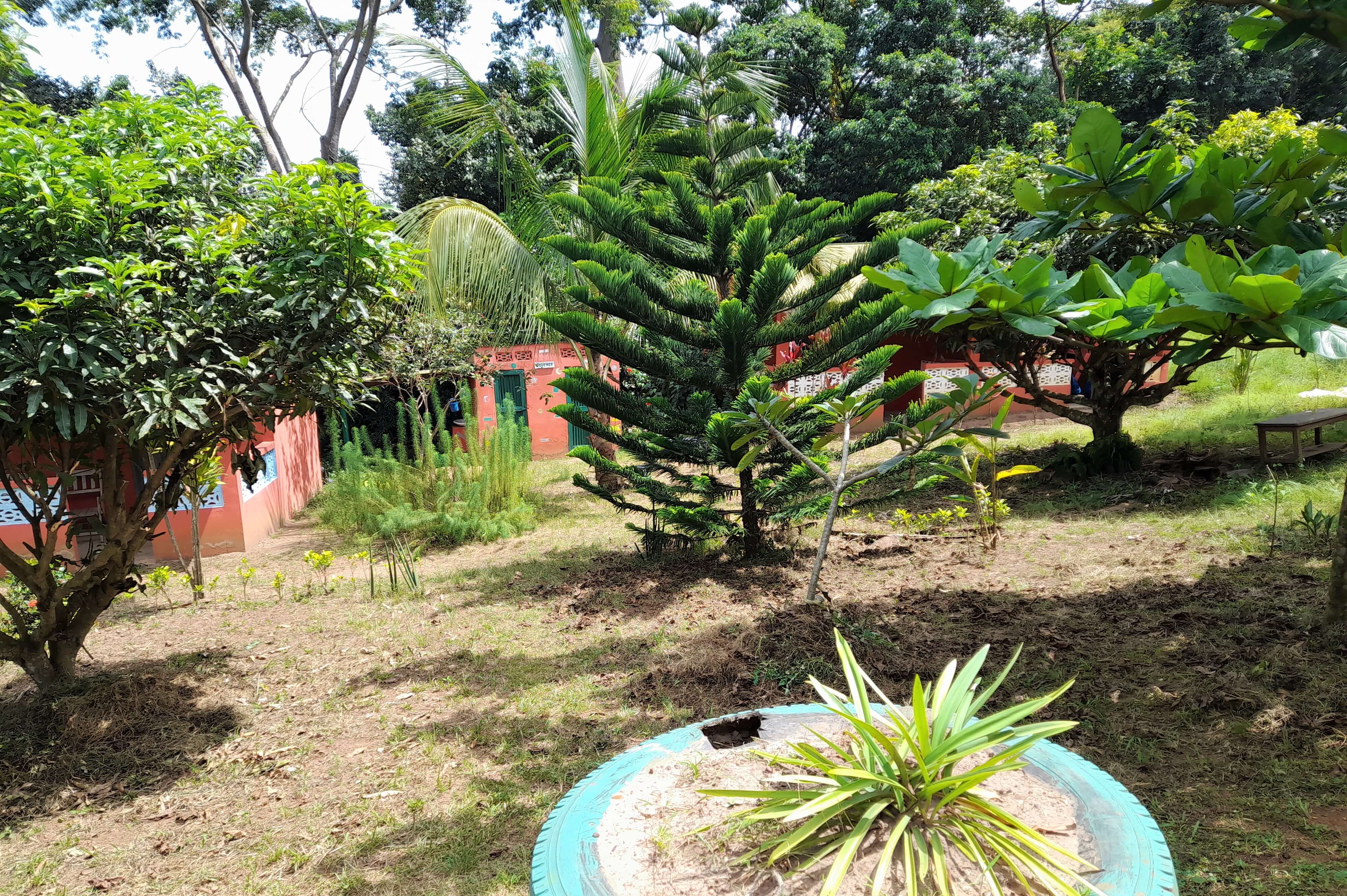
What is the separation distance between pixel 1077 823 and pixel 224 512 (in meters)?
7.48

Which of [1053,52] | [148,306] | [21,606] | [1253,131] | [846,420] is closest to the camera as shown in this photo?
[148,306]

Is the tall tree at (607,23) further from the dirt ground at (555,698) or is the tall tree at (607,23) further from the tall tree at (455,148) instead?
the dirt ground at (555,698)

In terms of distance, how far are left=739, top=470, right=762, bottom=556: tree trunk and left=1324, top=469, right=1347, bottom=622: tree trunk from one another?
3.18 m

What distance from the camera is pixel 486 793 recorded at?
10.2 ft

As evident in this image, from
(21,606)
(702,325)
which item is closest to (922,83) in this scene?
(702,325)

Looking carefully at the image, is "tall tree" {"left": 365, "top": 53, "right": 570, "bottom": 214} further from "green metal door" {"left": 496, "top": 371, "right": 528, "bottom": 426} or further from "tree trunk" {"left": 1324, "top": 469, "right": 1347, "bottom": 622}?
"tree trunk" {"left": 1324, "top": 469, "right": 1347, "bottom": 622}

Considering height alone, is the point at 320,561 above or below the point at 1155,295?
below

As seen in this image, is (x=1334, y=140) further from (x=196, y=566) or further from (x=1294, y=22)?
(x=196, y=566)

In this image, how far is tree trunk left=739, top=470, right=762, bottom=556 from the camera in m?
5.86

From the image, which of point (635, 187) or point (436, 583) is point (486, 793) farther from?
point (635, 187)

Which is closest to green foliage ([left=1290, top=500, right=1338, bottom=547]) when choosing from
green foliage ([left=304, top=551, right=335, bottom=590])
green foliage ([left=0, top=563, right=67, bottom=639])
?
green foliage ([left=304, top=551, right=335, bottom=590])

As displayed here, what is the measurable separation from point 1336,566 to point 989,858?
318cm

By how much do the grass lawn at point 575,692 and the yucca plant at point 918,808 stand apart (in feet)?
3.98

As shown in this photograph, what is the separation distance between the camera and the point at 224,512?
24.2 feet
